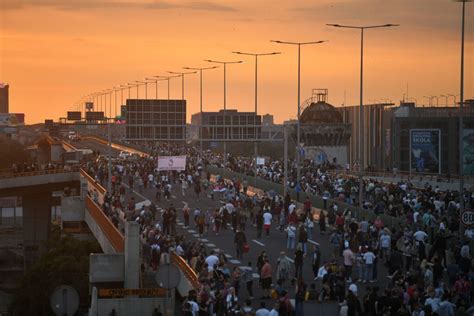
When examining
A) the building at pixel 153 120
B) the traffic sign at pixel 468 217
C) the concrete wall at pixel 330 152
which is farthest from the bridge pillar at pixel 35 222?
the traffic sign at pixel 468 217

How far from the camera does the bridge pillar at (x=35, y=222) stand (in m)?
93.0

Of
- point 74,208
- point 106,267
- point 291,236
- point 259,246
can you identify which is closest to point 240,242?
point 291,236

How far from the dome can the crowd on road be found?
69642 millimetres

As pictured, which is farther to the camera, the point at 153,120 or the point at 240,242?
the point at 153,120

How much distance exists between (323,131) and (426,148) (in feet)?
133

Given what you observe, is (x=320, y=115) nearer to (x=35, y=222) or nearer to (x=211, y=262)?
(x=35, y=222)

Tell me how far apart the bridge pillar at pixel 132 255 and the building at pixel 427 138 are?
56780 millimetres

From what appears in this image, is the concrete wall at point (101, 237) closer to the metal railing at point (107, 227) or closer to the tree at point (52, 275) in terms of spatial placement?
the metal railing at point (107, 227)

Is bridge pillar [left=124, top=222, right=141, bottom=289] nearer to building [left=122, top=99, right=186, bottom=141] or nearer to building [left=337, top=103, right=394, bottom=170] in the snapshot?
building [left=122, top=99, right=186, bottom=141]

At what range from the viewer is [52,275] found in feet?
185

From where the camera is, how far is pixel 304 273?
117ft

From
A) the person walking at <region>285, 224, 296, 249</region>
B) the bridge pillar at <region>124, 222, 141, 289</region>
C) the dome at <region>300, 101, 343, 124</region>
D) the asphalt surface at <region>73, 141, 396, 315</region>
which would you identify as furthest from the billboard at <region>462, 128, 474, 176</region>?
the dome at <region>300, 101, 343, 124</region>

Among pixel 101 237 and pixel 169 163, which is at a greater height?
pixel 169 163

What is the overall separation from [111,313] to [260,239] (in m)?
14.2
